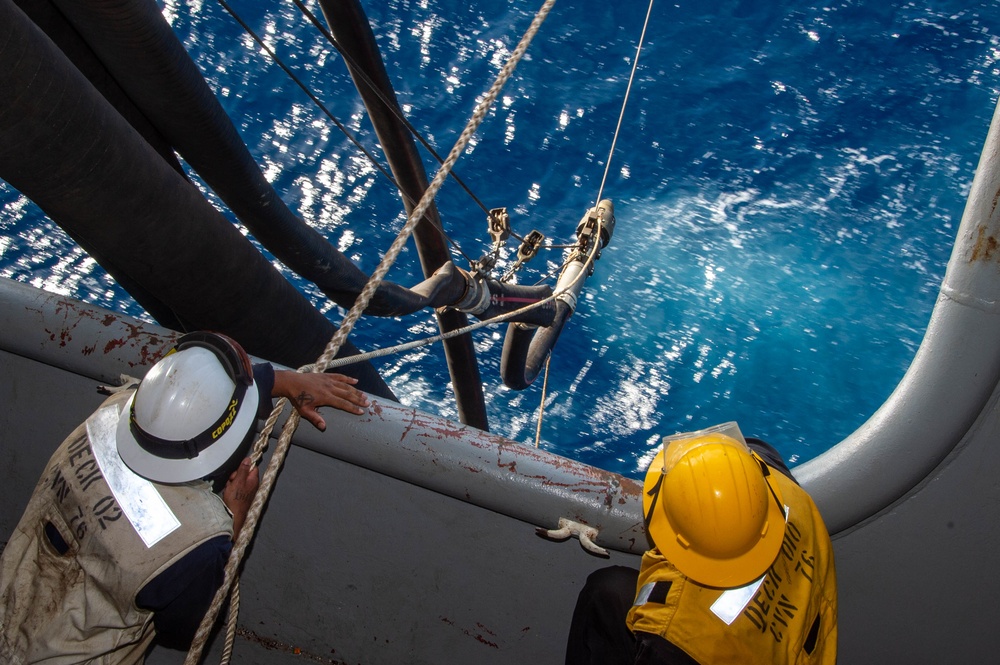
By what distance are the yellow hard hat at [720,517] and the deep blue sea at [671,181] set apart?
4.13m

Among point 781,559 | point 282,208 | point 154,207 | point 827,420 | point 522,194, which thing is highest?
point 154,207

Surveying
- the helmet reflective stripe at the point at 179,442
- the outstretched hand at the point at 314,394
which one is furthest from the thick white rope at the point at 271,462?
the helmet reflective stripe at the point at 179,442

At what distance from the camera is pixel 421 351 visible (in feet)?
20.5

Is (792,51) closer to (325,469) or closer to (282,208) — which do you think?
(282,208)

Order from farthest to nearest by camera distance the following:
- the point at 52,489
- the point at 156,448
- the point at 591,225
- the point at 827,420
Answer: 1. the point at 827,420
2. the point at 591,225
3. the point at 52,489
4. the point at 156,448

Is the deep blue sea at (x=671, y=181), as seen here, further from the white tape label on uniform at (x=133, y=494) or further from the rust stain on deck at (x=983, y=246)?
the white tape label on uniform at (x=133, y=494)

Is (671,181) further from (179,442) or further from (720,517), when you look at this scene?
(179,442)

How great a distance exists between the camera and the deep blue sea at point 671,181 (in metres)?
6.06

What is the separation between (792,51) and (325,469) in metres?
7.49

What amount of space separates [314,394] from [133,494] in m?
0.47

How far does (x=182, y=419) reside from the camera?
62.2 inches

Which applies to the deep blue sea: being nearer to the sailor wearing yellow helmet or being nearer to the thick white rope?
the thick white rope

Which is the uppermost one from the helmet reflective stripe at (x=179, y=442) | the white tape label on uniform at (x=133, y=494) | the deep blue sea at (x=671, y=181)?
the helmet reflective stripe at (x=179, y=442)

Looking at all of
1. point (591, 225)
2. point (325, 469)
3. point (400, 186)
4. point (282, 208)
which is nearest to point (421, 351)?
point (591, 225)
